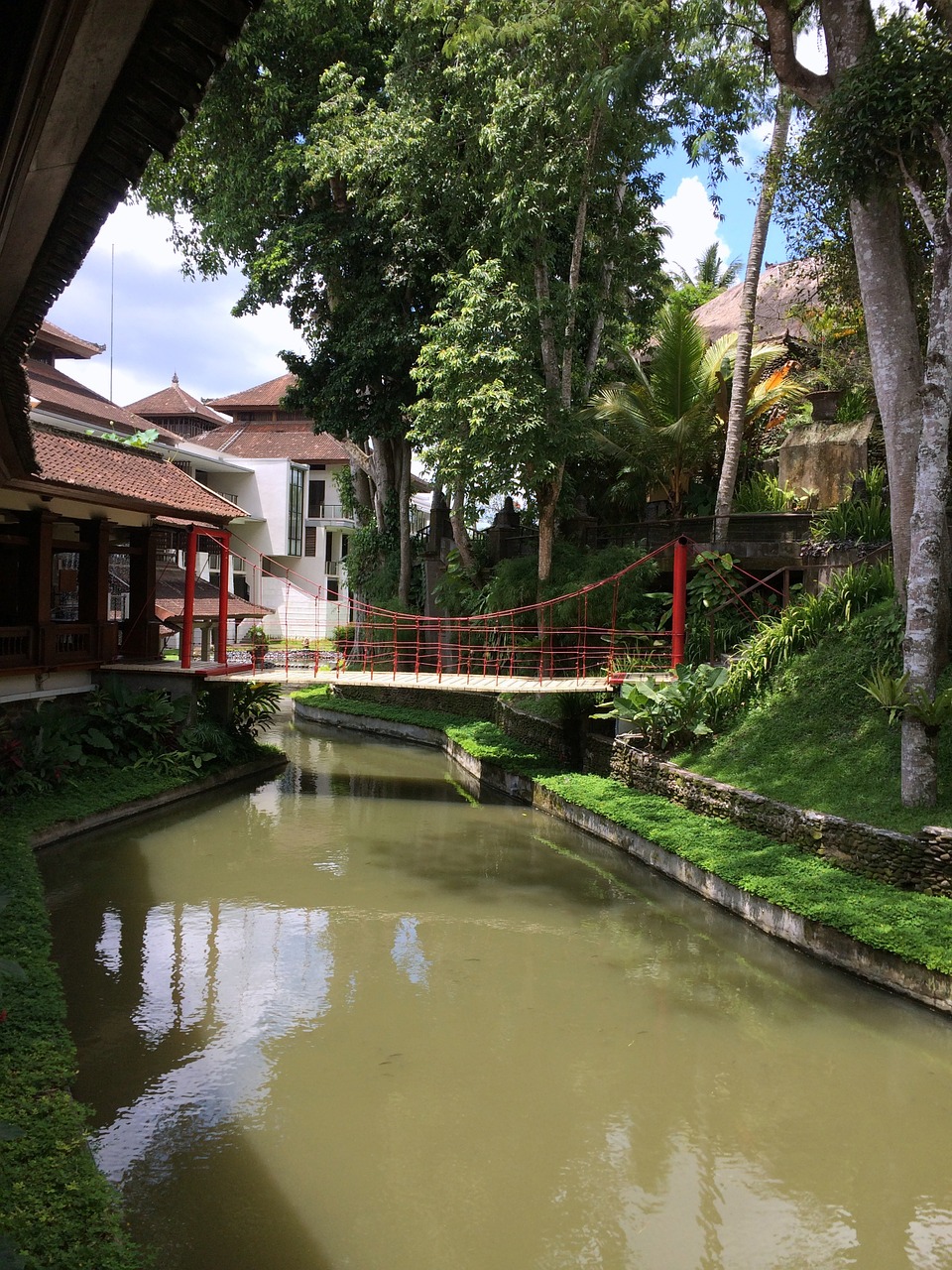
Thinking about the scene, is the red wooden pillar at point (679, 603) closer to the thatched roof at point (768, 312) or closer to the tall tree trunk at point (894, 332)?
the tall tree trunk at point (894, 332)

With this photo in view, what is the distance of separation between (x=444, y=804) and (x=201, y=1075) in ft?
23.2

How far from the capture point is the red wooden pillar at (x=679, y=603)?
1112cm

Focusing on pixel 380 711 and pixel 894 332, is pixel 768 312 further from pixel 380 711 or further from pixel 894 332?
pixel 894 332

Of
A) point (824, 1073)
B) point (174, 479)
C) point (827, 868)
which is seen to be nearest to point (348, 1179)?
point (824, 1073)

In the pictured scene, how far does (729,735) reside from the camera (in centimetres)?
1010

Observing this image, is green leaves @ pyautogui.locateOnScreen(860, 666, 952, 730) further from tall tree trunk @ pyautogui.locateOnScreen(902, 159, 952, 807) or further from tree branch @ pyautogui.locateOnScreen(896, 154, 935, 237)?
tree branch @ pyautogui.locateOnScreen(896, 154, 935, 237)

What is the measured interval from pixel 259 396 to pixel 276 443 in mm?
2835

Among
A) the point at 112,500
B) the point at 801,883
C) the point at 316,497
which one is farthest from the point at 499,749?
the point at 316,497

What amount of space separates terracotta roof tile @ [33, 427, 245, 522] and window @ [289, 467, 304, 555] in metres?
15.0

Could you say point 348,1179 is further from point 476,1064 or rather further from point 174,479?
point 174,479

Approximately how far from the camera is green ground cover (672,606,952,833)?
25.4ft

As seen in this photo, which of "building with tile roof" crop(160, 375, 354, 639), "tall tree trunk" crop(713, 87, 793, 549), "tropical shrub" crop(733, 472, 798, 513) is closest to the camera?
"tall tree trunk" crop(713, 87, 793, 549)

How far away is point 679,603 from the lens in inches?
450

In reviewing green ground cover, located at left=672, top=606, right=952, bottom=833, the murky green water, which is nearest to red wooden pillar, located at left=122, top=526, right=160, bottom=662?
the murky green water
